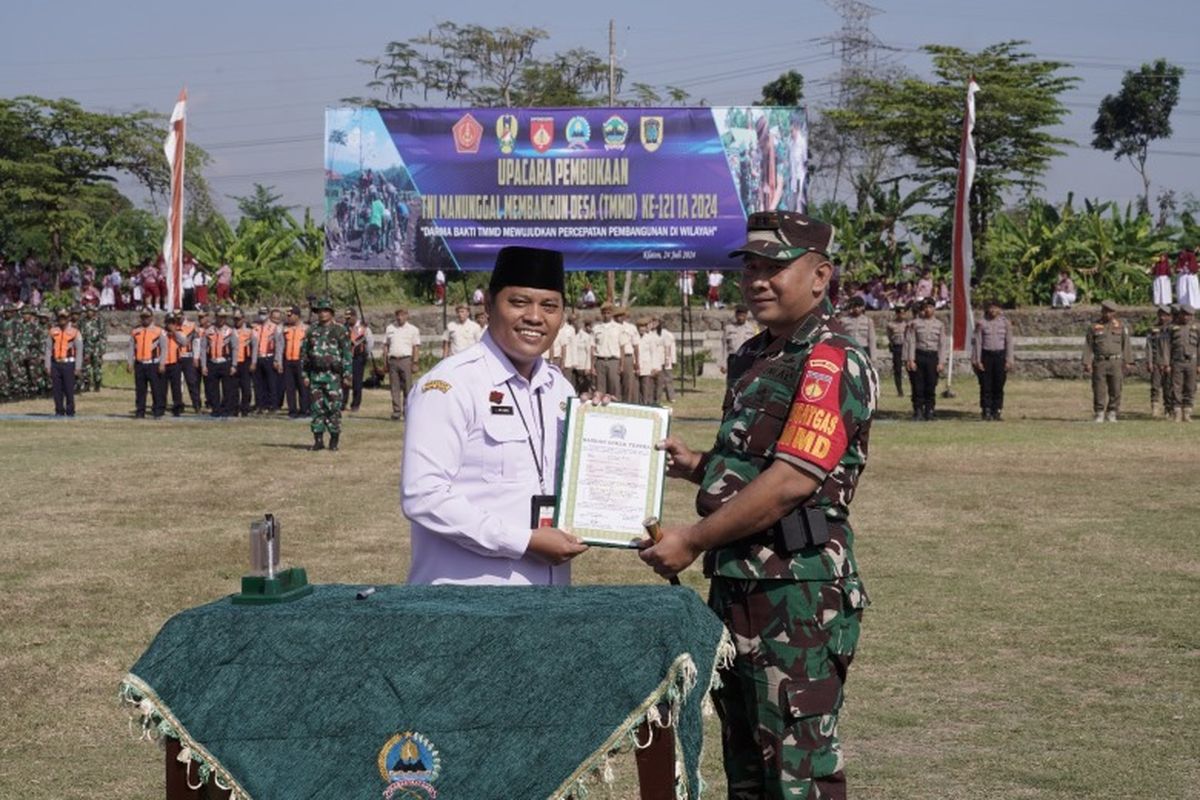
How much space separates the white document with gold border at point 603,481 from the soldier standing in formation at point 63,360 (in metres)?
23.6

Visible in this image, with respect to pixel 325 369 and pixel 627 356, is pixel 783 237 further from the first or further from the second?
pixel 627 356

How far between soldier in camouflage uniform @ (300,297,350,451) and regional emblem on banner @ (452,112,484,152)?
6.60m

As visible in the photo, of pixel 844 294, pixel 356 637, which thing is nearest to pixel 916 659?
pixel 356 637

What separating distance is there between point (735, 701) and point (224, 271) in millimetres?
38327

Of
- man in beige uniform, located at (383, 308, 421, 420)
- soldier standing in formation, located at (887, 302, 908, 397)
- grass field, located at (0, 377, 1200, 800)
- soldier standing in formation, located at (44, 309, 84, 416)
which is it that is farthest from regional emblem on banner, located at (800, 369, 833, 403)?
soldier standing in formation, located at (887, 302, 908, 397)

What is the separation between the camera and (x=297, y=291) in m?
42.5

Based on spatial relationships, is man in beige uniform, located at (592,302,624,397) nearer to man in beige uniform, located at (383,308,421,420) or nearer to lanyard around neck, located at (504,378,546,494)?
man in beige uniform, located at (383,308,421,420)

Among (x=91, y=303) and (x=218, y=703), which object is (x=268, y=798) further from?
(x=91, y=303)

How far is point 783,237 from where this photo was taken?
4195 mm

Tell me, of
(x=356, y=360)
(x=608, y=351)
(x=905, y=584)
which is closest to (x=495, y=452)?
(x=905, y=584)

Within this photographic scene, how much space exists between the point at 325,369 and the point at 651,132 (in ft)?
27.1

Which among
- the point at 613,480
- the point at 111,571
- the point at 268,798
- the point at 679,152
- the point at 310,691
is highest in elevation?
the point at 679,152

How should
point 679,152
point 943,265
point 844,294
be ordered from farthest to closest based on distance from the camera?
1. point 943,265
2. point 844,294
3. point 679,152

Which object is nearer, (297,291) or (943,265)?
(297,291)
